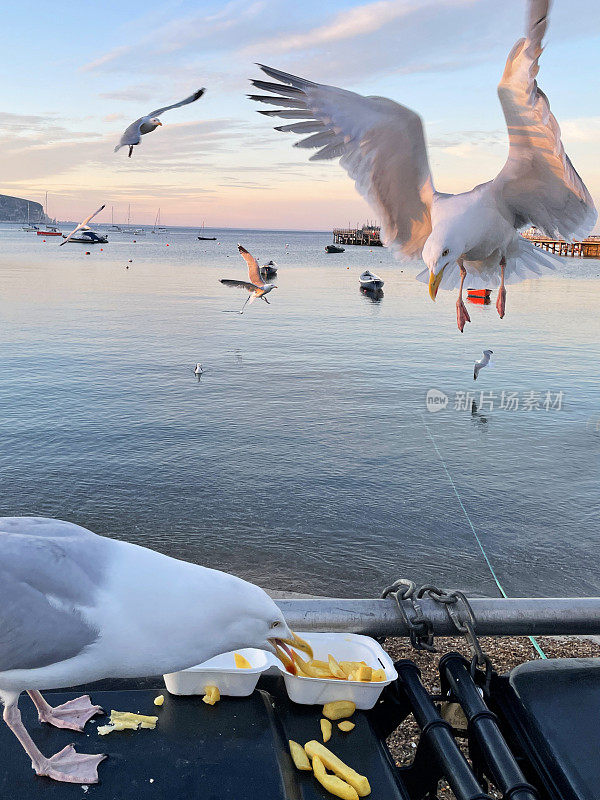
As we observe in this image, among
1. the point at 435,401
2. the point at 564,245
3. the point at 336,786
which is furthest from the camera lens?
the point at 435,401

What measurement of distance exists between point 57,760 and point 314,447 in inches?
517

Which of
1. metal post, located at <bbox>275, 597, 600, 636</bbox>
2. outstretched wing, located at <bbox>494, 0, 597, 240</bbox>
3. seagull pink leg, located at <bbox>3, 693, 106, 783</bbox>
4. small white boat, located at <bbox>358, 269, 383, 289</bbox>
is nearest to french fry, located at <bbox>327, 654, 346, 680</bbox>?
metal post, located at <bbox>275, 597, 600, 636</bbox>

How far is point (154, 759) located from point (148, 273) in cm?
6119

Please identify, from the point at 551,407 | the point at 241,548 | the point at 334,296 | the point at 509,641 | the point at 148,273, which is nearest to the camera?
the point at 509,641

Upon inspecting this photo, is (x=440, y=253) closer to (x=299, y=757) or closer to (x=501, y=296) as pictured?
(x=501, y=296)

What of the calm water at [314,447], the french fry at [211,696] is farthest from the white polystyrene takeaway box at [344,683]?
the calm water at [314,447]

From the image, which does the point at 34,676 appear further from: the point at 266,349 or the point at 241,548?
the point at 266,349

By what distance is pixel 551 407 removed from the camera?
19.6m

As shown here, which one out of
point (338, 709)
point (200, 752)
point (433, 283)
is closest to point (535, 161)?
point (433, 283)

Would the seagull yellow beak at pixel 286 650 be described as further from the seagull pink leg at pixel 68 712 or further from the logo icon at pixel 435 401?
the logo icon at pixel 435 401

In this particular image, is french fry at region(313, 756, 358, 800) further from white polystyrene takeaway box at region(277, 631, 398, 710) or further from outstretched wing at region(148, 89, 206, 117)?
outstretched wing at region(148, 89, 206, 117)

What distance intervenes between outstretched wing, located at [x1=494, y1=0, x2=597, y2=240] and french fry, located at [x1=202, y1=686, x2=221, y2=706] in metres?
2.09

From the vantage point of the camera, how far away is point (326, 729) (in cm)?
245

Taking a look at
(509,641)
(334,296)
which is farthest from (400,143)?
(334,296)
